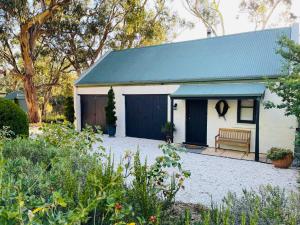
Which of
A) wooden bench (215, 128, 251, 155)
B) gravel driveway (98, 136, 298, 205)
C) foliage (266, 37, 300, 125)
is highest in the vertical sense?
foliage (266, 37, 300, 125)

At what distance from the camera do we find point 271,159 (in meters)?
7.38

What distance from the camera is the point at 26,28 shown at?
15.4 meters

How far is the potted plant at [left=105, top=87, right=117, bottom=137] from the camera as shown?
12.6m

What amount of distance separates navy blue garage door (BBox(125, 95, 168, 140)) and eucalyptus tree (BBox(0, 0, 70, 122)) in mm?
7771

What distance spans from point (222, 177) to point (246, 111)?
3775 mm

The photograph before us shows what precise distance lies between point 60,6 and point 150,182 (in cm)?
1571

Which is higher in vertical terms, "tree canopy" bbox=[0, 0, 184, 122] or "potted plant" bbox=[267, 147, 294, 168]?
"tree canopy" bbox=[0, 0, 184, 122]

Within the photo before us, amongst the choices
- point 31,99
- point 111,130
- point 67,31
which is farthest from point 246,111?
point 31,99

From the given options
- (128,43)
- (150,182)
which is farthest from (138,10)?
(150,182)

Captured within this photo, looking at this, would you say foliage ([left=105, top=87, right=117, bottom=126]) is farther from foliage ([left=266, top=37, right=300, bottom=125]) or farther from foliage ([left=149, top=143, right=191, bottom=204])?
foliage ([left=149, top=143, right=191, bottom=204])

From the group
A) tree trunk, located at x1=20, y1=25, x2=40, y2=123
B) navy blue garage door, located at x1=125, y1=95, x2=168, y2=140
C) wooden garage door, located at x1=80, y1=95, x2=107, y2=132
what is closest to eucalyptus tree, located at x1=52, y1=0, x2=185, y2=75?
tree trunk, located at x1=20, y1=25, x2=40, y2=123

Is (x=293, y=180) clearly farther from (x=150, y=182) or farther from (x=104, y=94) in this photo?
(x=104, y=94)

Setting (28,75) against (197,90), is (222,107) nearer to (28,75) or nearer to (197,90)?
(197,90)

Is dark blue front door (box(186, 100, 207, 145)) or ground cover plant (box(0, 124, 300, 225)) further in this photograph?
dark blue front door (box(186, 100, 207, 145))
